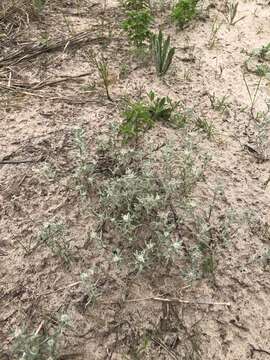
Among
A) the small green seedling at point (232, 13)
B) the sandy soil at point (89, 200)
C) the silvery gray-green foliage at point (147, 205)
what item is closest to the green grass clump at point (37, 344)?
the sandy soil at point (89, 200)

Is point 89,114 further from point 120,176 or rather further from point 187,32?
point 187,32

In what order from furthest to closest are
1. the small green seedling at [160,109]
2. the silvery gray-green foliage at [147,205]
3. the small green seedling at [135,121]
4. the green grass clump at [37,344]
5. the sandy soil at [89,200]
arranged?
1. the small green seedling at [160,109]
2. the small green seedling at [135,121]
3. the silvery gray-green foliage at [147,205]
4. the sandy soil at [89,200]
5. the green grass clump at [37,344]

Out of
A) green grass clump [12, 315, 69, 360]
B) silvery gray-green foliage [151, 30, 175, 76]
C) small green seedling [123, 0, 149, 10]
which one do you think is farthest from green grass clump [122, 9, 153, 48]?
green grass clump [12, 315, 69, 360]

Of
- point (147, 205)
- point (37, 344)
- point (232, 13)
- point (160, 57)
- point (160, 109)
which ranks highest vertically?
point (232, 13)

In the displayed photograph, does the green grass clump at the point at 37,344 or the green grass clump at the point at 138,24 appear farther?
the green grass clump at the point at 138,24

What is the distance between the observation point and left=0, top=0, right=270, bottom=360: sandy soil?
6.87 feet

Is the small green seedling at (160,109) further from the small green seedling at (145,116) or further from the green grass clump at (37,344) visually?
the green grass clump at (37,344)

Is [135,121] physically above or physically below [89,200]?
above

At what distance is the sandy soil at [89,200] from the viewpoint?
209 cm

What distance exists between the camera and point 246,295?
224cm

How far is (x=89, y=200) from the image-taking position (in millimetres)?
2580

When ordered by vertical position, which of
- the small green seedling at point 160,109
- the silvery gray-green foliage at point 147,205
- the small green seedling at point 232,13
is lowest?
the silvery gray-green foliage at point 147,205

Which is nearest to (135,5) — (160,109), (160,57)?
(160,57)

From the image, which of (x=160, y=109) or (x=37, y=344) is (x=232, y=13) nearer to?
(x=160, y=109)
